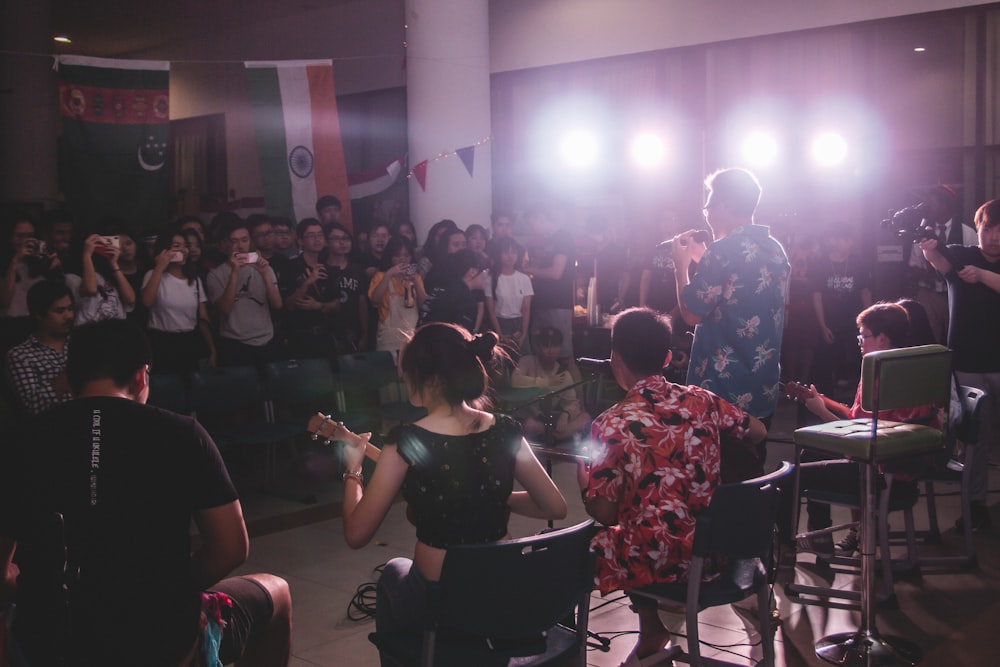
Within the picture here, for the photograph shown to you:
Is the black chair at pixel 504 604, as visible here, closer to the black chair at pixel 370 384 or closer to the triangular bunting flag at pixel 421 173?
the black chair at pixel 370 384

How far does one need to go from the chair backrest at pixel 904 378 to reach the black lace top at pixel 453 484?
4.56 feet

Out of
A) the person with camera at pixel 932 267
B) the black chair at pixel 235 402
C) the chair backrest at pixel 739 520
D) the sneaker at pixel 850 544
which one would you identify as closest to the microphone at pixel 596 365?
the chair backrest at pixel 739 520

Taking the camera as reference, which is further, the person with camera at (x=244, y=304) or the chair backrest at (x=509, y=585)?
the person with camera at (x=244, y=304)

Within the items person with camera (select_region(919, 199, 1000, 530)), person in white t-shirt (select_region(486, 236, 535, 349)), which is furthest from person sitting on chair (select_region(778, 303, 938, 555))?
person in white t-shirt (select_region(486, 236, 535, 349))

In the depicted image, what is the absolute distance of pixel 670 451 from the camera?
2.80m

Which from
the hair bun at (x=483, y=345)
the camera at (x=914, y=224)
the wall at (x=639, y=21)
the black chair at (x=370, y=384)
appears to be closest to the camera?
the hair bun at (x=483, y=345)

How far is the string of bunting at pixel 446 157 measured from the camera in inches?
324

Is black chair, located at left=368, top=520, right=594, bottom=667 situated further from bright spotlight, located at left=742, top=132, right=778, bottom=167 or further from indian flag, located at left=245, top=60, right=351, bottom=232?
bright spotlight, located at left=742, top=132, right=778, bottom=167

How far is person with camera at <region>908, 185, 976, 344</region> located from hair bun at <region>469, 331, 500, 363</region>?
5.55 metres

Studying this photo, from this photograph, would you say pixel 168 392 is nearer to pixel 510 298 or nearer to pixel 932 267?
pixel 510 298

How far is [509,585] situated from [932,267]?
6.51 meters

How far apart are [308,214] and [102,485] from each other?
19.1 ft

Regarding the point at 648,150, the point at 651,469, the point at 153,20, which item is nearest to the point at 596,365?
the point at 651,469

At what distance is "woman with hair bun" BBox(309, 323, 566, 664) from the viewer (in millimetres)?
2338
